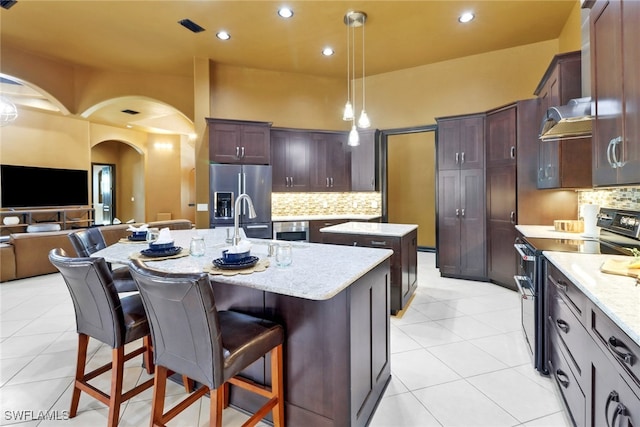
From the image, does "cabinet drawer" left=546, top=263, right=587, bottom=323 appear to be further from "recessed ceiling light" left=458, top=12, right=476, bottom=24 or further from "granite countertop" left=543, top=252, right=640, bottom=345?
"recessed ceiling light" left=458, top=12, right=476, bottom=24

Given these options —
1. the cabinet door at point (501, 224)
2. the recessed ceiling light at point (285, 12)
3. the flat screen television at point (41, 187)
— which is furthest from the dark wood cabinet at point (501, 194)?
the flat screen television at point (41, 187)

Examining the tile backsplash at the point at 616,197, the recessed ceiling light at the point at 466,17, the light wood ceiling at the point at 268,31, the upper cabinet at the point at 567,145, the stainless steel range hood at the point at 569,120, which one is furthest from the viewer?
the recessed ceiling light at the point at 466,17

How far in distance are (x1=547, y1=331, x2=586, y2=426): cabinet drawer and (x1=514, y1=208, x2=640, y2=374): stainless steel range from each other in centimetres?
14

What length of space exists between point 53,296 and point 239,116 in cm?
381

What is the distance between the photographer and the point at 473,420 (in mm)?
1857

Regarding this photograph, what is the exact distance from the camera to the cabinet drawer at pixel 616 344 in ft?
3.10

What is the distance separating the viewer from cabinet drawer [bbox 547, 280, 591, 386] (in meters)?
1.45

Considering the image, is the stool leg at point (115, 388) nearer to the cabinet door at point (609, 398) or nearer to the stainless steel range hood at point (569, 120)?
the cabinet door at point (609, 398)

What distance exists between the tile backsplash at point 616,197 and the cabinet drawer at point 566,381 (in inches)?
50.7

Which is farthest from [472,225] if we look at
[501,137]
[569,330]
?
[569,330]

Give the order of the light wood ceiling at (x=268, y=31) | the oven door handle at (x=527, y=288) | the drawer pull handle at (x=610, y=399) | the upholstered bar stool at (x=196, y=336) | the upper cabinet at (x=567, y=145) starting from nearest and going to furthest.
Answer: the drawer pull handle at (x=610, y=399) < the upholstered bar stool at (x=196, y=336) < the oven door handle at (x=527, y=288) < the upper cabinet at (x=567, y=145) < the light wood ceiling at (x=268, y=31)

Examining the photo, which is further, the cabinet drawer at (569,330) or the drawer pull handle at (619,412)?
the cabinet drawer at (569,330)

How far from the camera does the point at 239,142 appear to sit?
5.11m

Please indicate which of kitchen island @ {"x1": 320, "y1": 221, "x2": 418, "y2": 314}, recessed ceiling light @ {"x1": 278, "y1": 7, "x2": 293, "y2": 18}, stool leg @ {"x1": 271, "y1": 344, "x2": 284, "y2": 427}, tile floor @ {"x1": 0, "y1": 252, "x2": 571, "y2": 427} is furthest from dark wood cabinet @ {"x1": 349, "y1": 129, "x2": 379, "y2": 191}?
stool leg @ {"x1": 271, "y1": 344, "x2": 284, "y2": 427}
